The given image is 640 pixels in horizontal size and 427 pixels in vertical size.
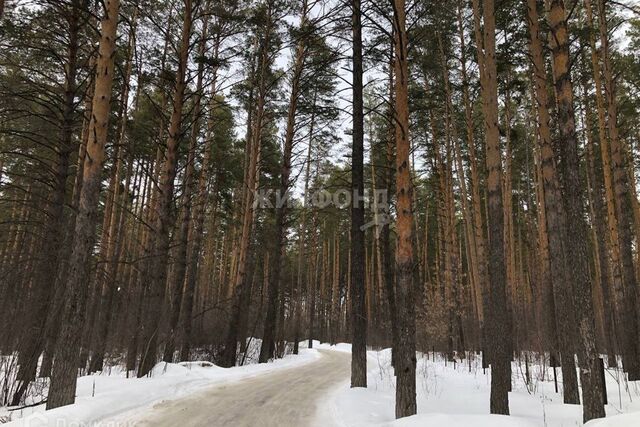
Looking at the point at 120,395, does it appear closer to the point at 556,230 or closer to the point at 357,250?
the point at 357,250

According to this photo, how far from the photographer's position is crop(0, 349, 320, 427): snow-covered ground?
4.73 meters

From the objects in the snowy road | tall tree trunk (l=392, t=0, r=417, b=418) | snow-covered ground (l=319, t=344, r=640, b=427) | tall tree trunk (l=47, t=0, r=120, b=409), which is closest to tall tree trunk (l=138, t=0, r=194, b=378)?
the snowy road

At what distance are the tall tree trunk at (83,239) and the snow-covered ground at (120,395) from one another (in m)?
0.39

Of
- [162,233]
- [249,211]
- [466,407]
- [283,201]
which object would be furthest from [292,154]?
[466,407]

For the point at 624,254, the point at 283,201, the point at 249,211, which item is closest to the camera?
the point at 624,254

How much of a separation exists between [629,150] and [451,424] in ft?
82.2

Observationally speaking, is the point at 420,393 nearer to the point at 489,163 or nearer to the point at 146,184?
the point at 489,163

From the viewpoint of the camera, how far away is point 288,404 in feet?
22.8

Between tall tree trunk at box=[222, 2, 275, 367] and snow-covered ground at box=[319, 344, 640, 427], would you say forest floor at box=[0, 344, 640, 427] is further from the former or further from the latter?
tall tree trunk at box=[222, 2, 275, 367]

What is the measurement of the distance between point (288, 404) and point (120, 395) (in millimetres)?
2761

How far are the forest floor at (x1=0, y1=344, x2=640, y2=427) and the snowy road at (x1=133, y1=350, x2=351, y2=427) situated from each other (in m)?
0.01

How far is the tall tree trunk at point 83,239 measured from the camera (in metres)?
5.42

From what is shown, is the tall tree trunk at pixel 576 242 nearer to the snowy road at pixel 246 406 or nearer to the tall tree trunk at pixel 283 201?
the snowy road at pixel 246 406

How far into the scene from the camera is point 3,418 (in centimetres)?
521
